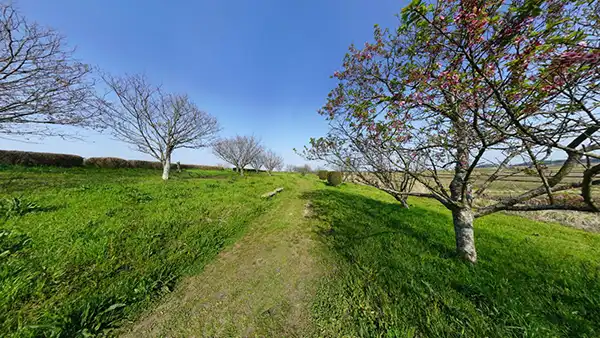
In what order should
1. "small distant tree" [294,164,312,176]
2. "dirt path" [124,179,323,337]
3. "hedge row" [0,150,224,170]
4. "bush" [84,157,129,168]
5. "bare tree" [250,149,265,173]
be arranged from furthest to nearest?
"small distant tree" [294,164,312,176] → "bare tree" [250,149,265,173] → "bush" [84,157,129,168] → "hedge row" [0,150,224,170] → "dirt path" [124,179,323,337]

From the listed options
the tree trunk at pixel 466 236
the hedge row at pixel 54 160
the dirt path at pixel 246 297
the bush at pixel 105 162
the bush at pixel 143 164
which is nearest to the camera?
the dirt path at pixel 246 297

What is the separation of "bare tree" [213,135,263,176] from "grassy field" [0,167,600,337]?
22.3 meters

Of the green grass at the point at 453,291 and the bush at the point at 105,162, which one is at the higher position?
the bush at the point at 105,162

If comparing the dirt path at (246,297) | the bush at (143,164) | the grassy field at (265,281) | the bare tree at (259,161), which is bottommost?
the dirt path at (246,297)

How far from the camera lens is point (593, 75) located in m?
1.81

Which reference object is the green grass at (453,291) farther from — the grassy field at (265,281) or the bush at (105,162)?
the bush at (105,162)

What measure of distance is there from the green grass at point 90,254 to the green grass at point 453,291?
9.27 feet

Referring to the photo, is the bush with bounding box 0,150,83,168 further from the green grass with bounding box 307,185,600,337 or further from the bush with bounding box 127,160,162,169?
the green grass with bounding box 307,185,600,337

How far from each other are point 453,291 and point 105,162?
29582 millimetres

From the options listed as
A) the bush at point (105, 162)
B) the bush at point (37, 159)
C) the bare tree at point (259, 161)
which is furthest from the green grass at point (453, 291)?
the bare tree at point (259, 161)

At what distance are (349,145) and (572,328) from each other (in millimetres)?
4534

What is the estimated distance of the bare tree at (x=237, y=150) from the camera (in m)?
27.4

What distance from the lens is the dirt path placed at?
2252 millimetres

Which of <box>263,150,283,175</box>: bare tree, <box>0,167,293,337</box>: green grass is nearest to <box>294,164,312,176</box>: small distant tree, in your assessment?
<box>263,150,283,175</box>: bare tree
